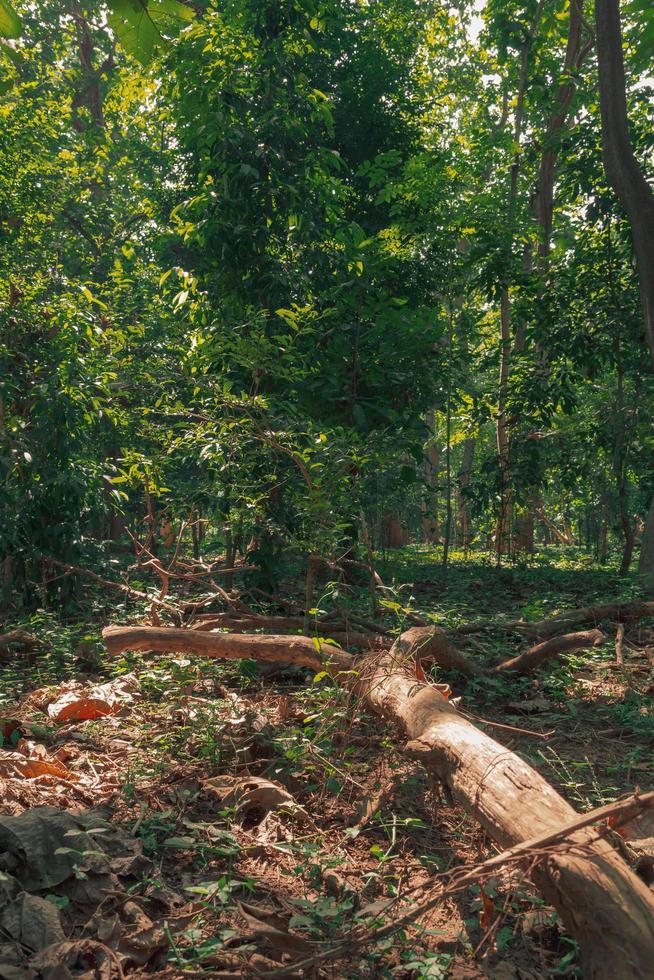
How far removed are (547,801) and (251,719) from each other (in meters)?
1.90

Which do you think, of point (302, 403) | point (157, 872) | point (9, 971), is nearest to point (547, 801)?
point (157, 872)

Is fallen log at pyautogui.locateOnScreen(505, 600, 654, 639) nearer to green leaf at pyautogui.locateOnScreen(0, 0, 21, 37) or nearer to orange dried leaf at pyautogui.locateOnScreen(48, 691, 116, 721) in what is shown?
orange dried leaf at pyautogui.locateOnScreen(48, 691, 116, 721)

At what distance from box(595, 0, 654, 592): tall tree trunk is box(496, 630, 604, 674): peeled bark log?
104 inches

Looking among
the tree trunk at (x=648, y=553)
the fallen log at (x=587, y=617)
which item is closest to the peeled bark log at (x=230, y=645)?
the fallen log at (x=587, y=617)

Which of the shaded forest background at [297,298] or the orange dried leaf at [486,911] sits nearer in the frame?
the orange dried leaf at [486,911]

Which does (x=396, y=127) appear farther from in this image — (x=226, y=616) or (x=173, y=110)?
(x=226, y=616)

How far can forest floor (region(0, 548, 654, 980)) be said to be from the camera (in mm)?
2314

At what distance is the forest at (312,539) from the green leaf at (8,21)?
0.04 feet

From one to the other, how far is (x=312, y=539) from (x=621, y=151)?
436 cm

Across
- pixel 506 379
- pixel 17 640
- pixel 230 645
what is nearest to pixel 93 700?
pixel 230 645

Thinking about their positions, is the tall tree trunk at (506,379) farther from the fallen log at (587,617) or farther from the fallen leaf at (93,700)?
the fallen leaf at (93,700)

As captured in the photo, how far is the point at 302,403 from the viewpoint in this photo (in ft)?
29.6

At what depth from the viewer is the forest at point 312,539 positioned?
246 centimetres

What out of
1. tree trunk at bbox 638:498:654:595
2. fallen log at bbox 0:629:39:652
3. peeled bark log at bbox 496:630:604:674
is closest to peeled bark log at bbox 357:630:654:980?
peeled bark log at bbox 496:630:604:674
